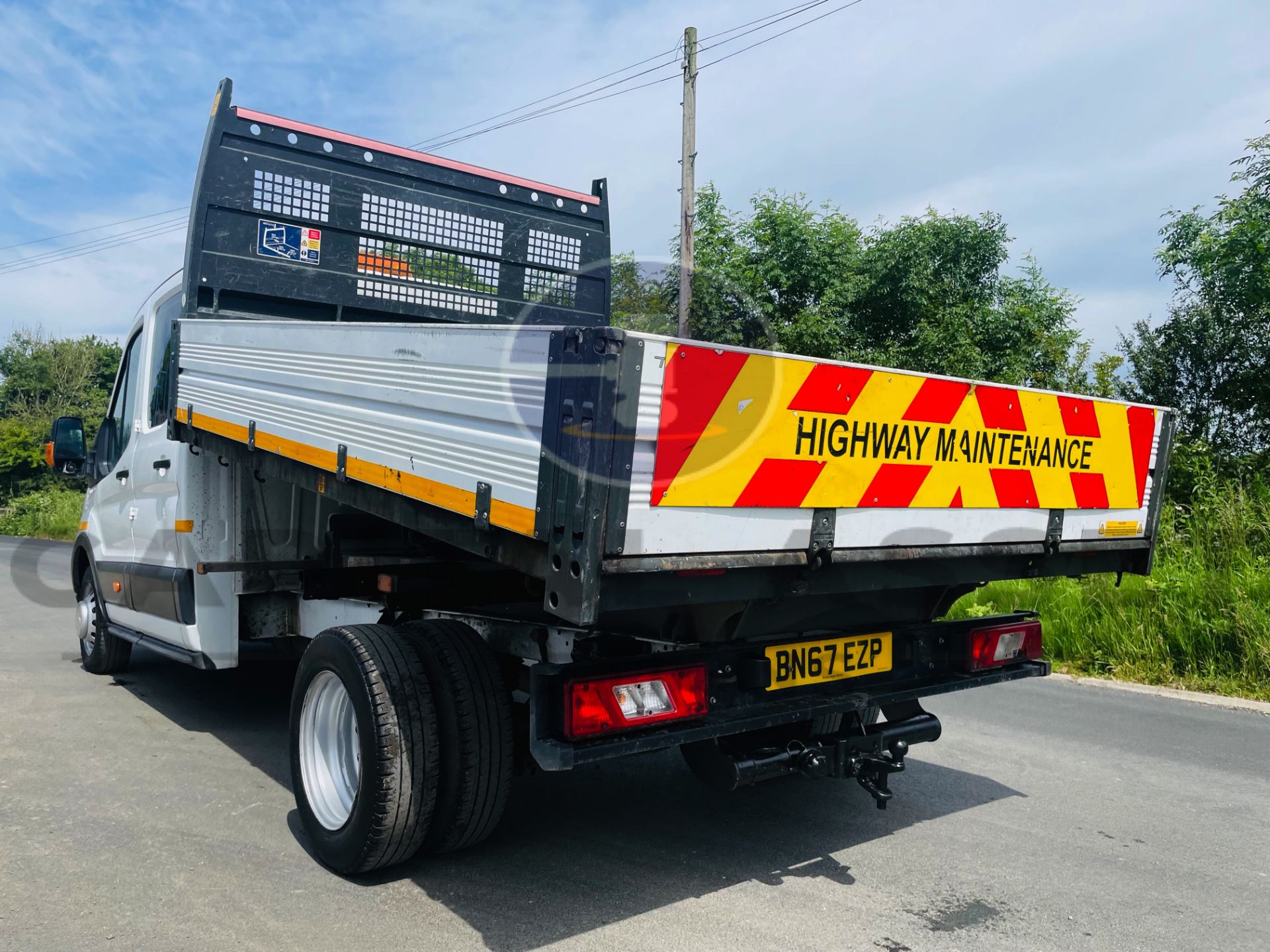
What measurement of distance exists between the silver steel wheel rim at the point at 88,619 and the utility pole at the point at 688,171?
9.17 m

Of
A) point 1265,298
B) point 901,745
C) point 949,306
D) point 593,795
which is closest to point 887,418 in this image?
point 901,745

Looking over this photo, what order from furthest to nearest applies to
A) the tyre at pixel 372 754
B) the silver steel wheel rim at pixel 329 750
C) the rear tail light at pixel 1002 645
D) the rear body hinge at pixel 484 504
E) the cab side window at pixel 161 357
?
1. the cab side window at pixel 161 357
2. the rear tail light at pixel 1002 645
3. the silver steel wheel rim at pixel 329 750
4. the tyre at pixel 372 754
5. the rear body hinge at pixel 484 504

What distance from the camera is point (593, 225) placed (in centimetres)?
616

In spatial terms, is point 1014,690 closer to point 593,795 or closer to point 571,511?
point 593,795

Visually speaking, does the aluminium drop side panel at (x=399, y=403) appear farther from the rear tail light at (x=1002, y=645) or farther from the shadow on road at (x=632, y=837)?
the rear tail light at (x=1002, y=645)

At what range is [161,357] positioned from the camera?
17.8 ft

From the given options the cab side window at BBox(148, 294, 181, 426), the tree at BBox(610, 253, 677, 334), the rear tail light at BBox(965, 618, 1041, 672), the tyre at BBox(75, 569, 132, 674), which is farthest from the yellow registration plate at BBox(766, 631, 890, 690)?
the tyre at BBox(75, 569, 132, 674)

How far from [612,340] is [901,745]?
212 cm

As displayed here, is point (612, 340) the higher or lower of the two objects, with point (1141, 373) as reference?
lower

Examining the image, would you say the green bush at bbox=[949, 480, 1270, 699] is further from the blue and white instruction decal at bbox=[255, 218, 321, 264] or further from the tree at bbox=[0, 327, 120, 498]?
the tree at bbox=[0, 327, 120, 498]

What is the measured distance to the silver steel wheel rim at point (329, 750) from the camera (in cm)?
358

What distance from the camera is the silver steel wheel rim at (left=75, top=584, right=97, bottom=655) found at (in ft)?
21.8

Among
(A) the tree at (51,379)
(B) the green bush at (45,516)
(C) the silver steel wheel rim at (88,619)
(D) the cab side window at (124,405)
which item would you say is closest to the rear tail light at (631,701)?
(D) the cab side window at (124,405)

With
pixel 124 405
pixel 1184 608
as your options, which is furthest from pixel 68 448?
pixel 1184 608
